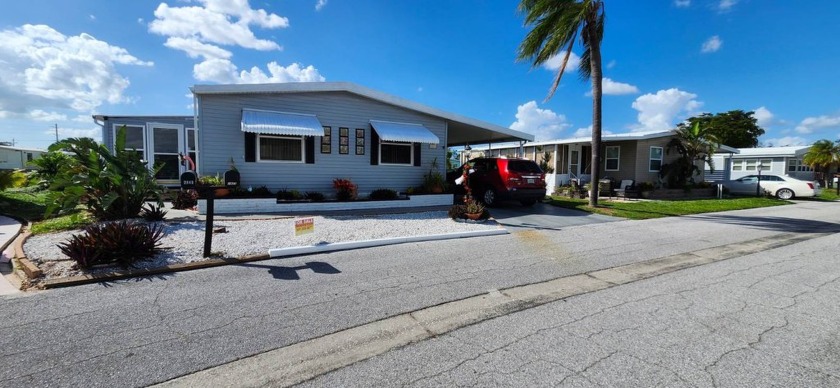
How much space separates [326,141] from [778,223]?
43.6 feet

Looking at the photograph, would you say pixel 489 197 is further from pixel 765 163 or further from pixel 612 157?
pixel 765 163

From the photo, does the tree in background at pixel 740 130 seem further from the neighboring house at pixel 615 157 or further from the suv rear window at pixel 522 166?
the suv rear window at pixel 522 166

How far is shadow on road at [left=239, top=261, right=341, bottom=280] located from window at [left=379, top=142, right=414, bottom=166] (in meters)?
7.34

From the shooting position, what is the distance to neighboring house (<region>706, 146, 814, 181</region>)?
25.8m

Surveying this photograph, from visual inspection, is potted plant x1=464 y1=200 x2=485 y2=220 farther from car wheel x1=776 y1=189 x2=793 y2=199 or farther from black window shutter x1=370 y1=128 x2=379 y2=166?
car wheel x1=776 y1=189 x2=793 y2=199

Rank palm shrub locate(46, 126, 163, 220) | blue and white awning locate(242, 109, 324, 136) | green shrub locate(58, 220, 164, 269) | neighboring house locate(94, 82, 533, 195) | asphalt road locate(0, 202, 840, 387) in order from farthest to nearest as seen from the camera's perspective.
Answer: neighboring house locate(94, 82, 533, 195)
blue and white awning locate(242, 109, 324, 136)
palm shrub locate(46, 126, 163, 220)
green shrub locate(58, 220, 164, 269)
asphalt road locate(0, 202, 840, 387)

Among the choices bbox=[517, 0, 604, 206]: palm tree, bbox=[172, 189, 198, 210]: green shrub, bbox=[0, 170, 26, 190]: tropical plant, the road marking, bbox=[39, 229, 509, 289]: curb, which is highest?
bbox=[517, 0, 604, 206]: palm tree

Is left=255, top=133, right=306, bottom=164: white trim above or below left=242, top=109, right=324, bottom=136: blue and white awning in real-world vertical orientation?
below

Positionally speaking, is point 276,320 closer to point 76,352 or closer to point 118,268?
point 76,352

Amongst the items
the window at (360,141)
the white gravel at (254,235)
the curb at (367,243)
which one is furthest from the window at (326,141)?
the curb at (367,243)

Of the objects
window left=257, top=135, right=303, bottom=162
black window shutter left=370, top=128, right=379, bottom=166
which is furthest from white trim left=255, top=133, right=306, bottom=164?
black window shutter left=370, top=128, right=379, bottom=166

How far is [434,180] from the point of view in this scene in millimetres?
12953

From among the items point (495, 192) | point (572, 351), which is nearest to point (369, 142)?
point (495, 192)

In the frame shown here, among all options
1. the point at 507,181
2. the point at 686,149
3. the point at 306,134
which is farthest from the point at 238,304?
the point at 686,149
